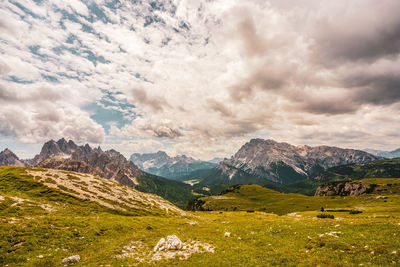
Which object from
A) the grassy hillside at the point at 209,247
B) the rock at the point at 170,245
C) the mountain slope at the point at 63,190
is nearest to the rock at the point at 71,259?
the grassy hillside at the point at 209,247

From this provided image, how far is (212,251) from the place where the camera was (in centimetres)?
2192

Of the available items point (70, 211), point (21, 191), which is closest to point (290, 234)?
point (70, 211)

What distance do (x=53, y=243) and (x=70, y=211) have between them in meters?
33.5

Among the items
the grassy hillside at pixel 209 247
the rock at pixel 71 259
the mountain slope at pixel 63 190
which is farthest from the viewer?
the mountain slope at pixel 63 190

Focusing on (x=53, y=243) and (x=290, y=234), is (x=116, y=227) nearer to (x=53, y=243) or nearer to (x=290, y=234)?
(x=53, y=243)

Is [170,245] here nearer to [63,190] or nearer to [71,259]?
[71,259]

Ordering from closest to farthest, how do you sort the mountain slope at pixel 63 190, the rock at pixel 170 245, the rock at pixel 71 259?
the rock at pixel 71 259 < the rock at pixel 170 245 < the mountain slope at pixel 63 190

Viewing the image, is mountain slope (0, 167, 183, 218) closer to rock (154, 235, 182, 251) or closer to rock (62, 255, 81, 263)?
rock (62, 255, 81, 263)

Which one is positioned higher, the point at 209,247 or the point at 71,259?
the point at 71,259

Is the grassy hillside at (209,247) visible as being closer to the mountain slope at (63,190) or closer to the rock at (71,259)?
the rock at (71,259)

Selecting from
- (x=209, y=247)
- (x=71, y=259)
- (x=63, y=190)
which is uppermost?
(x=63, y=190)

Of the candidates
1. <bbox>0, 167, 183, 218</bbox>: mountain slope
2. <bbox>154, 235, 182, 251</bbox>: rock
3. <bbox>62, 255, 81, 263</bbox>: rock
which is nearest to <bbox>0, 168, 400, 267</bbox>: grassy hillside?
<bbox>62, 255, 81, 263</bbox>: rock

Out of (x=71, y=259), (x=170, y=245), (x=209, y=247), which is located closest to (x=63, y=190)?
(x=71, y=259)

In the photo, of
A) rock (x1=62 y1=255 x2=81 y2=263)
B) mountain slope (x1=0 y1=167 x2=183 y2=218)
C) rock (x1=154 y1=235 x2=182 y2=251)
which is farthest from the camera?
mountain slope (x1=0 y1=167 x2=183 y2=218)
